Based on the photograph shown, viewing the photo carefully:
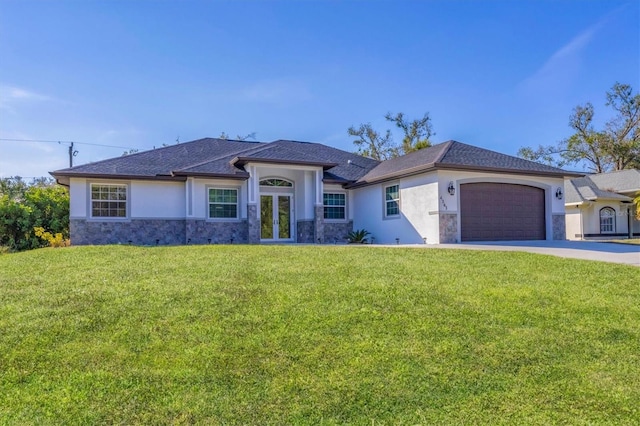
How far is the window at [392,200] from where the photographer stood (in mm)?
17781

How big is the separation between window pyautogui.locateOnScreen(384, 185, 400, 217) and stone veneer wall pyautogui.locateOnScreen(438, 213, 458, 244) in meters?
2.36

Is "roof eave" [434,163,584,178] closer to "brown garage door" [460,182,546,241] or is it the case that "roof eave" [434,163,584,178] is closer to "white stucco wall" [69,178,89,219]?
"brown garage door" [460,182,546,241]

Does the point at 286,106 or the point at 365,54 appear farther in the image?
the point at 286,106

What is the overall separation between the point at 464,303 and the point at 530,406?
2.64 m

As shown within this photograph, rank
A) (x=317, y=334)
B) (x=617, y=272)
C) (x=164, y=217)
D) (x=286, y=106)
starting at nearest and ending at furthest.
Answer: (x=317, y=334) → (x=617, y=272) → (x=164, y=217) → (x=286, y=106)

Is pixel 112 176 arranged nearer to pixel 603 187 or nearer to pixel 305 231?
pixel 305 231

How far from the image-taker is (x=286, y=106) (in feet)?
80.2

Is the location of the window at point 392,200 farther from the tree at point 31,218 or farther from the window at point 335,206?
the tree at point 31,218

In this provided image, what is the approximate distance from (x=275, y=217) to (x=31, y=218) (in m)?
9.29

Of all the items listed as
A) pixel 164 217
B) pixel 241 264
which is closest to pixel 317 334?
pixel 241 264

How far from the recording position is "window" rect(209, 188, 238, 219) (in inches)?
683

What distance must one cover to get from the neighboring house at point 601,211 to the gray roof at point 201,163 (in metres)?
13.6

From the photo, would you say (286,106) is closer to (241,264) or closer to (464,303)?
(241,264)

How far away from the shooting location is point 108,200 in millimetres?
16781
